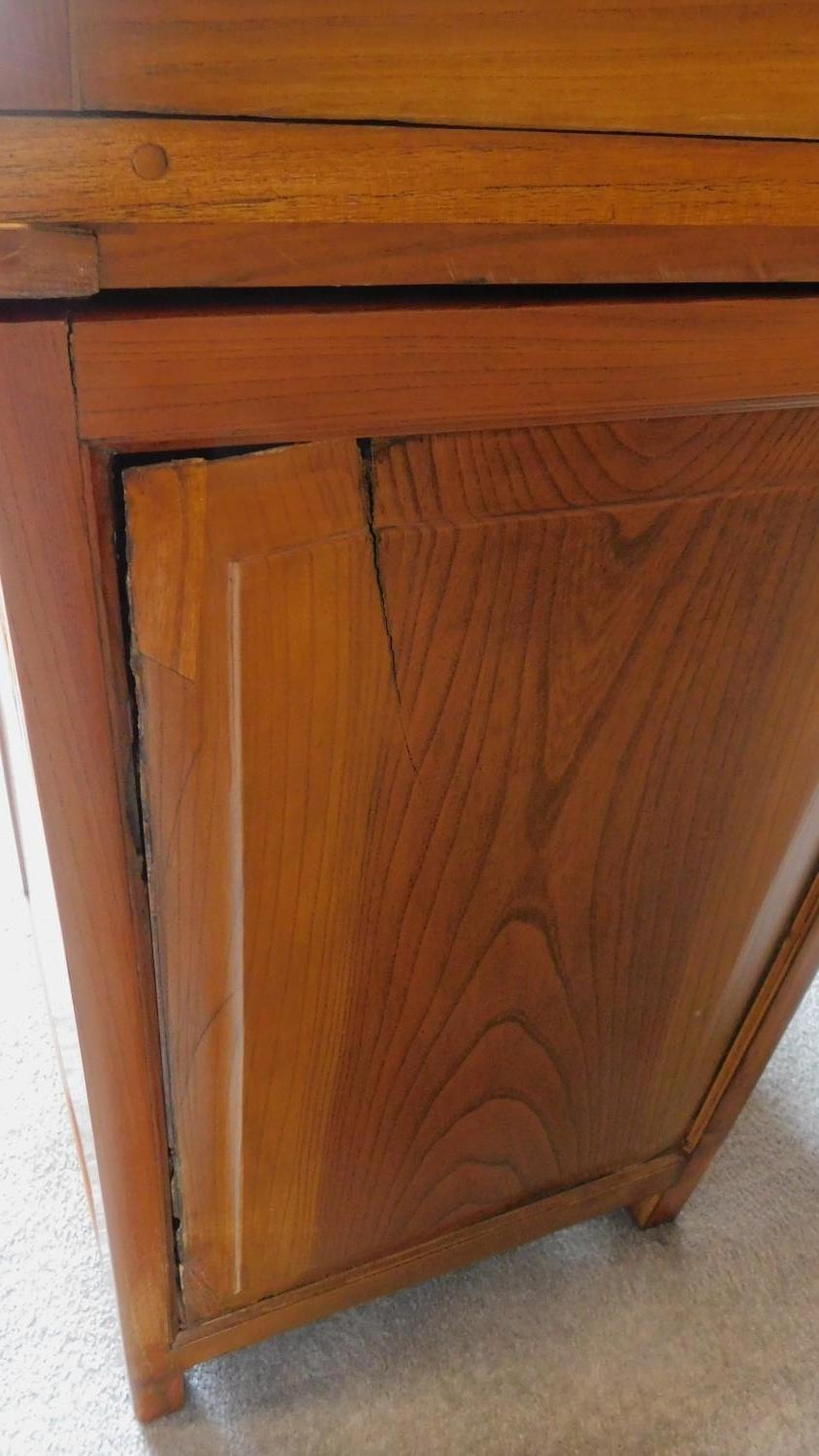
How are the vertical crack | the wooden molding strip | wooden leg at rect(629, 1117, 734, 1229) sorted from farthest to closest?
wooden leg at rect(629, 1117, 734, 1229) → the wooden molding strip → the vertical crack

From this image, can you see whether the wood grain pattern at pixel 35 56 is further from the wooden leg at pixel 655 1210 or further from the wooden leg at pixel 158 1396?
the wooden leg at pixel 655 1210

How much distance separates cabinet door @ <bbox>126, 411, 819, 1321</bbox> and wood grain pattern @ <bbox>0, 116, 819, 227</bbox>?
78mm

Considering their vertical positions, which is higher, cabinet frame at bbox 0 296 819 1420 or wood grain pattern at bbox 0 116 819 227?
wood grain pattern at bbox 0 116 819 227

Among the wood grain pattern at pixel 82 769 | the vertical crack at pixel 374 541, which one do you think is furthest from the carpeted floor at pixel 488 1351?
the vertical crack at pixel 374 541

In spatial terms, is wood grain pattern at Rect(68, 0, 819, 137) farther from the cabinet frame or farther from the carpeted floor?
the carpeted floor

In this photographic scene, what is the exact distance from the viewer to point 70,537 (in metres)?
0.34

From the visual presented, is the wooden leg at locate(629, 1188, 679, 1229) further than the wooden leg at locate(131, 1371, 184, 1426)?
Yes

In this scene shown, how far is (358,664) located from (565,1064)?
0.39 m

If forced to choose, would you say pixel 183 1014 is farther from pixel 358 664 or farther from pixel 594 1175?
pixel 594 1175

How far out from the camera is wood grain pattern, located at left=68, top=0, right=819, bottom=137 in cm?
27

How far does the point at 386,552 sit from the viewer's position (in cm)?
40

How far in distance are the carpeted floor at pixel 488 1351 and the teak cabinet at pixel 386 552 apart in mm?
187

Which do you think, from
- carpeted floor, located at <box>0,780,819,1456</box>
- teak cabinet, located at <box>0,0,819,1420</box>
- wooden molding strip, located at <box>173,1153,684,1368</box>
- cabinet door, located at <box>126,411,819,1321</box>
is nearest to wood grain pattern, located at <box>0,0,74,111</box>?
teak cabinet, located at <box>0,0,819,1420</box>

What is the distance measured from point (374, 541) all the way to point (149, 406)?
0.10 metres
